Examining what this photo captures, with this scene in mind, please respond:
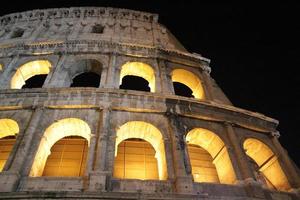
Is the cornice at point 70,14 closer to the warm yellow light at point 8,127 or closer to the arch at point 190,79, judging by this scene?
the arch at point 190,79

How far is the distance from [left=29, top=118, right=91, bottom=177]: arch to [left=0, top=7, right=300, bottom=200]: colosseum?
4cm

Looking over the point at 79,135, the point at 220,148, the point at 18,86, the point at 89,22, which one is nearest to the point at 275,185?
the point at 220,148

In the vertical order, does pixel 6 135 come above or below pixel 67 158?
above

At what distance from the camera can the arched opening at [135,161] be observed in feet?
36.2

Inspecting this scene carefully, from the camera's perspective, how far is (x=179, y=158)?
989 cm

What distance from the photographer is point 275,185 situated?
11.8 metres

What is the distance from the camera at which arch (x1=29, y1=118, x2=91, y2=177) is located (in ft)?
32.8

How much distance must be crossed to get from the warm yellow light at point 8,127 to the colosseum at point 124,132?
5 cm

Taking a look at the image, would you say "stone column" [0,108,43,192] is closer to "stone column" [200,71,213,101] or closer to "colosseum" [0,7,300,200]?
"colosseum" [0,7,300,200]

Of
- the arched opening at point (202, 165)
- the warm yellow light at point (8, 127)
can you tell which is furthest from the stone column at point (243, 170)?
the warm yellow light at point (8, 127)

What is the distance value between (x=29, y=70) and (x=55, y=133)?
518 centimetres

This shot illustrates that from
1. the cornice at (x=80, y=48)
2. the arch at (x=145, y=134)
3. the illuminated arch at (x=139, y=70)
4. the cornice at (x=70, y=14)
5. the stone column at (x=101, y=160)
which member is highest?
the cornice at (x=70, y=14)

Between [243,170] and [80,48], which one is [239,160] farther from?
[80,48]

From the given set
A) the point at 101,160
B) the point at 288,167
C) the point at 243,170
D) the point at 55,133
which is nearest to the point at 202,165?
the point at 243,170
